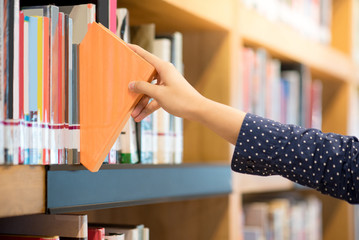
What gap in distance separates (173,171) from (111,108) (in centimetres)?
32

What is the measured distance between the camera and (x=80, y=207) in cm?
117

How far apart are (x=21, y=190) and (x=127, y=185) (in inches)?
12.6

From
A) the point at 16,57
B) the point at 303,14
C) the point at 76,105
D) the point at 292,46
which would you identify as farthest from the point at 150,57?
the point at 303,14

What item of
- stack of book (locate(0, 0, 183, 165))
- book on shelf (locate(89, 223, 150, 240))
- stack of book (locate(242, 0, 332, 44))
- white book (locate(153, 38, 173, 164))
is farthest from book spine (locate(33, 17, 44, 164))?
stack of book (locate(242, 0, 332, 44))

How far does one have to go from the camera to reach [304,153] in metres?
1.21

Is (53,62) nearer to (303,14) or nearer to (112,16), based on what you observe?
(112,16)

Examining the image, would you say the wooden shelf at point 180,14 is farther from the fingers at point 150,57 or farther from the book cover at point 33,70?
the book cover at point 33,70

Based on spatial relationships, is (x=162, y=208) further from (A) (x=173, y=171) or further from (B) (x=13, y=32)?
(B) (x=13, y=32)

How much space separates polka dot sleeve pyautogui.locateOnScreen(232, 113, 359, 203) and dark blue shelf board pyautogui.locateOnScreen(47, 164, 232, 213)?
0.25 meters

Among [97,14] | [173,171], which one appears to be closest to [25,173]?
[97,14]

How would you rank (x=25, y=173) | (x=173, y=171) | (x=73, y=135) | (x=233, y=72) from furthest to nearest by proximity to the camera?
(x=233, y=72) → (x=173, y=171) → (x=73, y=135) → (x=25, y=173)

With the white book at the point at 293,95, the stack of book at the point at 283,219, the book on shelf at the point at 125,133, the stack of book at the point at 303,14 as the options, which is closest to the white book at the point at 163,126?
the book on shelf at the point at 125,133

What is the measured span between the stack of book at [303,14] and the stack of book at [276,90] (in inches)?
6.2

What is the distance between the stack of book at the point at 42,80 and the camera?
1.02m
